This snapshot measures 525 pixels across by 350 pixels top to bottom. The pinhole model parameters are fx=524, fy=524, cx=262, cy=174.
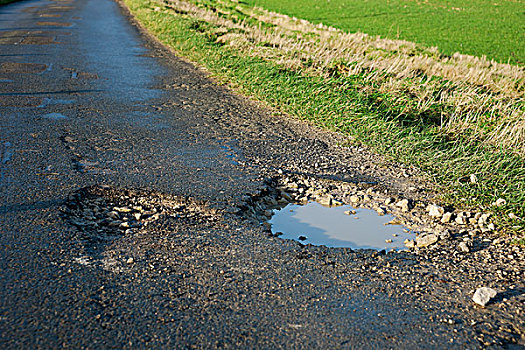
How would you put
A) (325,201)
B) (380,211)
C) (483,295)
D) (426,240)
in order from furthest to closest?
(325,201) → (380,211) → (426,240) → (483,295)

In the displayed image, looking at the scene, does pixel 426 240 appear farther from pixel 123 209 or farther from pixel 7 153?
pixel 7 153

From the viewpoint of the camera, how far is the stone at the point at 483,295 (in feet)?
9.91

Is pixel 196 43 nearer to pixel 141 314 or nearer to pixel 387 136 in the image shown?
pixel 387 136

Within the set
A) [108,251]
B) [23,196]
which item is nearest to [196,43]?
[23,196]

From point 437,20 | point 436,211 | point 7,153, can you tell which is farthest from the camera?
point 437,20

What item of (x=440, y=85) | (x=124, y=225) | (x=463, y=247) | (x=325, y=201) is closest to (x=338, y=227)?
(x=325, y=201)

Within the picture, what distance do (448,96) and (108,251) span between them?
553 centimetres

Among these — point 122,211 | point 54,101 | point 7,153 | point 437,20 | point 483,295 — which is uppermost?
point 483,295

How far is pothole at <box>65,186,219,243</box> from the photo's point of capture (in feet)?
12.4

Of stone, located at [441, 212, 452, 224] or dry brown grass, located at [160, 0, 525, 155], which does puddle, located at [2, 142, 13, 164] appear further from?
dry brown grass, located at [160, 0, 525, 155]

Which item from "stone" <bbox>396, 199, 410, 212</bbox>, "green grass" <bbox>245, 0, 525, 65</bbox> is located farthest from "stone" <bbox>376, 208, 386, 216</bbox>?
"green grass" <bbox>245, 0, 525, 65</bbox>

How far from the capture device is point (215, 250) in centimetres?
352

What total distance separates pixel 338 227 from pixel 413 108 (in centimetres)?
351

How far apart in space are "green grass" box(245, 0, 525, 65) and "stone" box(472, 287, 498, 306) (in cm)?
1226
